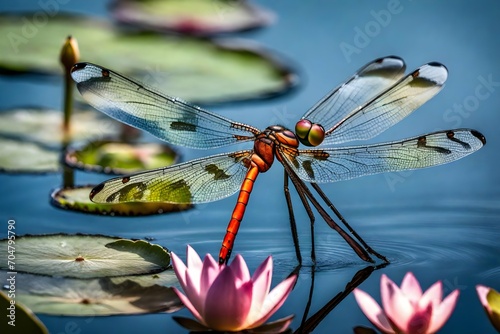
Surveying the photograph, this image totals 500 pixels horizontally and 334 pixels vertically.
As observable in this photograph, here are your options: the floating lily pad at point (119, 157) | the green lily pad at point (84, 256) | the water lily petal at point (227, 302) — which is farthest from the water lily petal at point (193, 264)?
the floating lily pad at point (119, 157)

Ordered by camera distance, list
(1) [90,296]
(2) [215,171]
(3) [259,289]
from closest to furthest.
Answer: (3) [259,289] → (1) [90,296] → (2) [215,171]

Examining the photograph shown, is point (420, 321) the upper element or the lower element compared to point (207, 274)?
lower

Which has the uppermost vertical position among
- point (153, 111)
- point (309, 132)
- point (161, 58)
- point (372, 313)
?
point (161, 58)

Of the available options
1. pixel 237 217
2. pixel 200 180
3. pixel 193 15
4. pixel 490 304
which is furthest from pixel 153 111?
pixel 193 15

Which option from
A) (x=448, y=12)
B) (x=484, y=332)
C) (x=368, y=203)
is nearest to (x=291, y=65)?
(x=448, y=12)

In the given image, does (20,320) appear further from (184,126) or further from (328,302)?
(184,126)

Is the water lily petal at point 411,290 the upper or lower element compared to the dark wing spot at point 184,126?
lower

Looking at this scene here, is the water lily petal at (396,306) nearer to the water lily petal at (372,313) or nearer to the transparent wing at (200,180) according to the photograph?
the water lily petal at (372,313)
